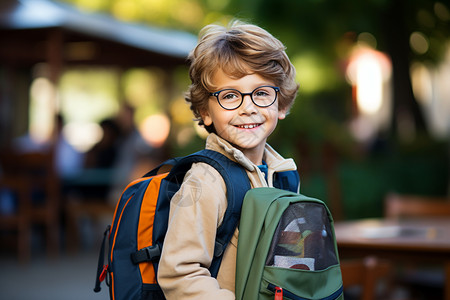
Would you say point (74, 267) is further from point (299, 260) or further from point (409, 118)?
point (409, 118)

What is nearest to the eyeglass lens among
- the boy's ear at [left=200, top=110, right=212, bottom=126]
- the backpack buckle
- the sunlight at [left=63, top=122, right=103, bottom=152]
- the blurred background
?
the boy's ear at [left=200, top=110, right=212, bottom=126]

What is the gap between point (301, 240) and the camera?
1806 mm

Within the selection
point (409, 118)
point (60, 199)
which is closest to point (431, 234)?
point (60, 199)

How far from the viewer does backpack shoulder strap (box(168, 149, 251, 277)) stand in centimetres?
184

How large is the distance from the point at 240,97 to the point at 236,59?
0.12m

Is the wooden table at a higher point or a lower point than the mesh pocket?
lower

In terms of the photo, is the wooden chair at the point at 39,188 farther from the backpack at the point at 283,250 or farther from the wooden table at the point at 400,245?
the backpack at the point at 283,250

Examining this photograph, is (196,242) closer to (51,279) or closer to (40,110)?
(51,279)

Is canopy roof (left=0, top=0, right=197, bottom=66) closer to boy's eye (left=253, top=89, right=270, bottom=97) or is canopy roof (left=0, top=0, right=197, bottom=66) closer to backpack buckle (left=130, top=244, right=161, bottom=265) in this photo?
boy's eye (left=253, top=89, right=270, bottom=97)

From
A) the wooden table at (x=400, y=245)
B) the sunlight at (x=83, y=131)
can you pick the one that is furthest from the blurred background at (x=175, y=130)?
the sunlight at (x=83, y=131)

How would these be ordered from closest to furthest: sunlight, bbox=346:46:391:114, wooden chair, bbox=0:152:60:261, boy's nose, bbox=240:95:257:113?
1. boy's nose, bbox=240:95:257:113
2. wooden chair, bbox=0:152:60:261
3. sunlight, bbox=346:46:391:114

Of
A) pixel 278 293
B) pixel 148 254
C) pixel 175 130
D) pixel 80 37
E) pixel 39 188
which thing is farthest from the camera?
pixel 175 130

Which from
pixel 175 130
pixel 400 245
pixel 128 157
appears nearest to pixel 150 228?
pixel 400 245

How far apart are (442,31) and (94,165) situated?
5717mm
